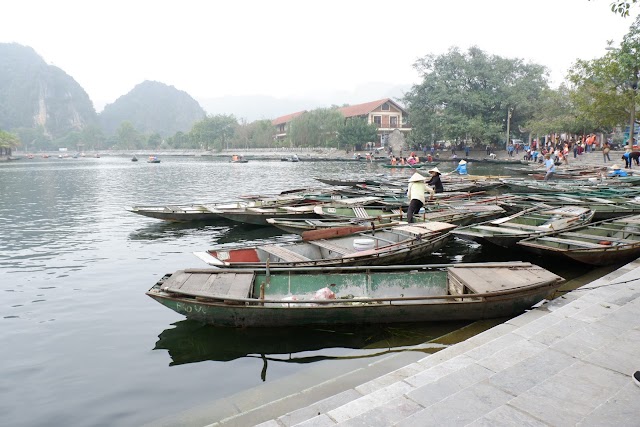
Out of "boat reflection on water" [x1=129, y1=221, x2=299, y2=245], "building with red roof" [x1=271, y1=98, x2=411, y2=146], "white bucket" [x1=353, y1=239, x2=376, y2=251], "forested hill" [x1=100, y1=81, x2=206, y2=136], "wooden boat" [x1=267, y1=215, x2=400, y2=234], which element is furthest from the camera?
"forested hill" [x1=100, y1=81, x2=206, y2=136]

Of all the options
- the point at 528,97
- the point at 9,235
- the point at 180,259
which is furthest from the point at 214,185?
the point at 528,97

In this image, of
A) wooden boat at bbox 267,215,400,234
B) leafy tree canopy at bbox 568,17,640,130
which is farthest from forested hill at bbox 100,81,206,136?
wooden boat at bbox 267,215,400,234

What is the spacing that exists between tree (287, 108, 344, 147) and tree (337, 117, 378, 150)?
488cm

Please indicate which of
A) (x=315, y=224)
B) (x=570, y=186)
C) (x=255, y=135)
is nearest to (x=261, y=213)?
(x=315, y=224)

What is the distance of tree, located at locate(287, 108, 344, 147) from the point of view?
245 ft

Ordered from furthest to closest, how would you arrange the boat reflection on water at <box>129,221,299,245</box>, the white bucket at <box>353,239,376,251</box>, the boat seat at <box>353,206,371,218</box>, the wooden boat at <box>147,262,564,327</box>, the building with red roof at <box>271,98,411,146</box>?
the building with red roof at <box>271,98,411,146</box> < the boat reflection on water at <box>129,221,299,245</box> < the boat seat at <box>353,206,371,218</box> < the white bucket at <box>353,239,376,251</box> < the wooden boat at <box>147,262,564,327</box>

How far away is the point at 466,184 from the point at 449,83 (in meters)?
35.2

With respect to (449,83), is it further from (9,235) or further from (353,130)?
(9,235)

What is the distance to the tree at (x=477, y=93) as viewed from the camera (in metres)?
51.9

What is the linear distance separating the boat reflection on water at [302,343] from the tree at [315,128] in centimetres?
6699

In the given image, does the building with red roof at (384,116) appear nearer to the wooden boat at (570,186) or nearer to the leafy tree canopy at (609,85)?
the leafy tree canopy at (609,85)

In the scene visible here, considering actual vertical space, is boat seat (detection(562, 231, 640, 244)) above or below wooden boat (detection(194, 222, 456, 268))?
above

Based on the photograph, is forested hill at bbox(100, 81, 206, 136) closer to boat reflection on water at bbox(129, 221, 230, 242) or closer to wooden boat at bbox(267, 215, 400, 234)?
boat reflection on water at bbox(129, 221, 230, 242)

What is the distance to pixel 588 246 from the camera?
935 centimetres
